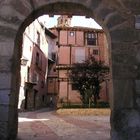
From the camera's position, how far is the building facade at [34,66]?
29.8 metres

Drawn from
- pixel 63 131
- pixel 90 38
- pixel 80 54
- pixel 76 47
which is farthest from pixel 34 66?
pixel 63 131

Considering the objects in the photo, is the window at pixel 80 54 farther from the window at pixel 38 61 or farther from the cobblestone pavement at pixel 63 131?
the cobblestone pavement at pixel 63 131

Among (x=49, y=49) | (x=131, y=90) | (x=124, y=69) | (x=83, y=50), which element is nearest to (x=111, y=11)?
(x=124, y=69)

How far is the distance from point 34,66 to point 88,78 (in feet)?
37.0

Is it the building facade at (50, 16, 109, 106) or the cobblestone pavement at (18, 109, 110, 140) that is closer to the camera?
the cobblestone pavement at (18, 109, 110, 140)

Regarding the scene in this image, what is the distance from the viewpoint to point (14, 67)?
5754mm

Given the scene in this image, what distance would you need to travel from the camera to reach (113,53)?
5.62 meters

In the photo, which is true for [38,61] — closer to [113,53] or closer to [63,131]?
[63,131]

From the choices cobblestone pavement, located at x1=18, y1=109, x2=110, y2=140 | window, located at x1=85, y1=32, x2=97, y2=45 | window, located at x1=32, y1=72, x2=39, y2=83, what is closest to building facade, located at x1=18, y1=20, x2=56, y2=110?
window, located at x1=32, y1=72, x2=39, y2=83

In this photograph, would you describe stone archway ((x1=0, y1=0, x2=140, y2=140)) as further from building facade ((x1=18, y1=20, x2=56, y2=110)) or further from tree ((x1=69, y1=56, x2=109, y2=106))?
building facade ((x1=18, y1=20, x2=56, y2=110))

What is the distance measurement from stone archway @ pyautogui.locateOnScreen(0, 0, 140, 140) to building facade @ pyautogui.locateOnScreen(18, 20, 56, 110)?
69.9 ft

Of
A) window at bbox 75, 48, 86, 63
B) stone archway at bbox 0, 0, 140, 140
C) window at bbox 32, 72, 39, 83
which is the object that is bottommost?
stone archway at bbox 0, 0, 140, 140

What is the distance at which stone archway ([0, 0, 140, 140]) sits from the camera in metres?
5.40

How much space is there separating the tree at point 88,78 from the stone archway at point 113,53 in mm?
19063
